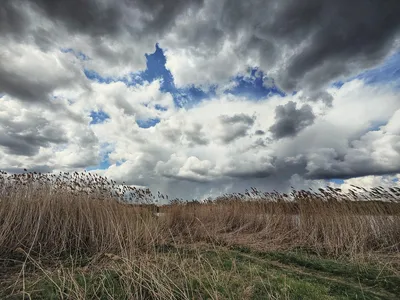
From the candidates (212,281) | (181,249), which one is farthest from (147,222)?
(212,281)

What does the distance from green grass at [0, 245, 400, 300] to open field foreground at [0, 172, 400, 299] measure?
0.02 m

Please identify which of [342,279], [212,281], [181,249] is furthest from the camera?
[181,249]

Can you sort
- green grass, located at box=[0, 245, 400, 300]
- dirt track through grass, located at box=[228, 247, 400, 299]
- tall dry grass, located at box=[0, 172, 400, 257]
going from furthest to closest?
tall dry grass, located at box=[0, 172, 400, 257] < dirt track through grass, located at box=[228, 247, 400, 299] < green grass, located at box=[0, 245, 400, 300]

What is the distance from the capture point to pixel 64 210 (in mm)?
6996

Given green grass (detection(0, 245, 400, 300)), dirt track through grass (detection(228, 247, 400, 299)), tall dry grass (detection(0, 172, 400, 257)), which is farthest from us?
tall dry grass (detection(0, 172, 400, 257))

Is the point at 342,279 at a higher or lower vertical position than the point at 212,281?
lower

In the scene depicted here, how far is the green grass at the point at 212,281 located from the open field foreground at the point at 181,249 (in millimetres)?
21

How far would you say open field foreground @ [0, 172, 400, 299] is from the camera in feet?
11.7

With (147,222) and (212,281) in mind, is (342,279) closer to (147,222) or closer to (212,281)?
(212,281)

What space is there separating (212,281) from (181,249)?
11.0 ft

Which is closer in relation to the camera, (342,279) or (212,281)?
(212,281)

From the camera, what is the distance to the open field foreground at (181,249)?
140 inches

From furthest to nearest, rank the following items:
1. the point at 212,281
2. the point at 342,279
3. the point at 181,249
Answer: the point at 181,249 < the point at 342,279 < the point at 212,281

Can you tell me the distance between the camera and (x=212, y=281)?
144 inches
